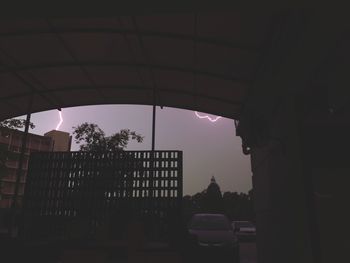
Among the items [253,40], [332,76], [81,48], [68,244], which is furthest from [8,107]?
[332,76]

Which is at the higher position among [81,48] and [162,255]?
[81,48]

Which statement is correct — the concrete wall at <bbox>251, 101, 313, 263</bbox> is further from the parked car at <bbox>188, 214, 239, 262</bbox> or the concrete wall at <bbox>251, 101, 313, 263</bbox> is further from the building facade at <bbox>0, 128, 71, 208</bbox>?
the building facade at <bbox>0, 128, 71, 208</bbox>

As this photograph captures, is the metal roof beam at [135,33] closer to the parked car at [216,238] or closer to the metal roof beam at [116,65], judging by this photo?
the metal roof beam at [116,65]

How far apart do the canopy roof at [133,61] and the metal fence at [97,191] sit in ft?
5.98

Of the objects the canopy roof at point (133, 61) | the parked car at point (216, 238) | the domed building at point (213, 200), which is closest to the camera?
the canopy roof at point (133, 61)

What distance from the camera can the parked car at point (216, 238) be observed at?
9.29 m

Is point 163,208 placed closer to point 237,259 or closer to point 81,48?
point 237,259

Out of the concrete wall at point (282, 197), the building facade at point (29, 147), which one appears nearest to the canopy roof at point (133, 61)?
the concrete wall at point (282, 197)

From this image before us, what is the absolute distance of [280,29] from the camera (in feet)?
16.8

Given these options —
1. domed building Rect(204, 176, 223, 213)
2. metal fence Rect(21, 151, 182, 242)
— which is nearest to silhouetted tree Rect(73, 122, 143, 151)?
metal fence Rect(21, 151, 182, 242)

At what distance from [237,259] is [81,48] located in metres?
7.30

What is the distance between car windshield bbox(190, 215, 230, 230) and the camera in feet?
34.0

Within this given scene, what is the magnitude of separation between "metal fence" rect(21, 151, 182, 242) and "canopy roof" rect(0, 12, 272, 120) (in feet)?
5.98

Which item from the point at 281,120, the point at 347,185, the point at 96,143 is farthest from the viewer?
the point at 96,143
